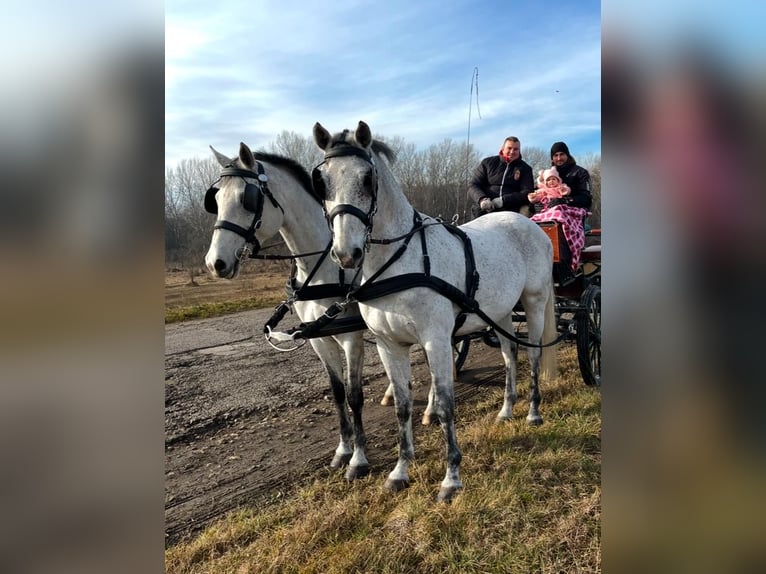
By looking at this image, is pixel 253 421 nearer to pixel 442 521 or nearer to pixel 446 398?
pixel 446 398

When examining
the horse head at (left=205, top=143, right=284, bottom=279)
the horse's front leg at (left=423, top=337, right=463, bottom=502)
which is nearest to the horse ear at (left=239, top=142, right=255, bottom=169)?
the horse head at (left=205, top=143, right=284, bottom=279)

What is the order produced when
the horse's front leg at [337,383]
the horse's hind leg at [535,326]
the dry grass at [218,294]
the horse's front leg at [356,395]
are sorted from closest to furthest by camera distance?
the horse's front leg at [356,395] → the horse's front leg at [337,383] → the horse's hind leg at [535,326] → the dry grass at [218,294]

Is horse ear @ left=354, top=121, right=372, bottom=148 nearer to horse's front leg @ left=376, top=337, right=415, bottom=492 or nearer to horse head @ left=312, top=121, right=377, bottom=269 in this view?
horse head @ left=312, top=121, right=377, bottom=269

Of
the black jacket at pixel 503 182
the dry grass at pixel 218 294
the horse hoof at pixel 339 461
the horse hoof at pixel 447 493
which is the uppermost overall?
the black jacket at pixel 503 182

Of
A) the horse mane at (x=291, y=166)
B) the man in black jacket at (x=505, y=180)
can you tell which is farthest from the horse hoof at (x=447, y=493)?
the man in black jacket at (x=505, y=180)

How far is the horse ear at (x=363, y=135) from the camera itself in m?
2.62

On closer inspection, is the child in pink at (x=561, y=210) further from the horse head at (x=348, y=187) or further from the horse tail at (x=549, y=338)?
the horse head at (x=348, y=187)

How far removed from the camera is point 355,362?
11.9 feet

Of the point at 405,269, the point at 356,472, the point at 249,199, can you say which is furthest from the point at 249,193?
the point at 356,472

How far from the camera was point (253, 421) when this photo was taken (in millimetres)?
4574
